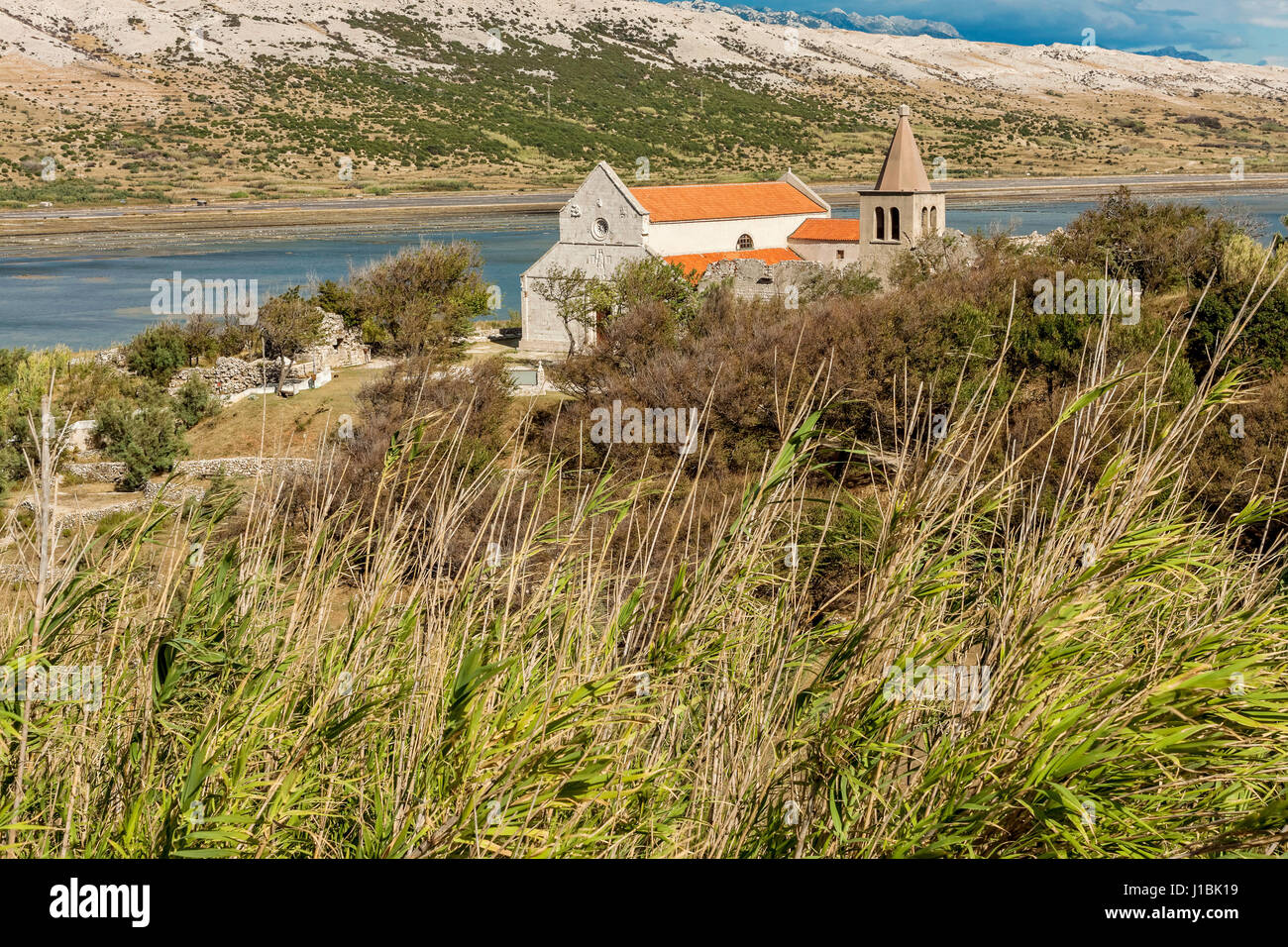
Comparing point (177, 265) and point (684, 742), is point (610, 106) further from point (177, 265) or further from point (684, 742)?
point (684, 742)

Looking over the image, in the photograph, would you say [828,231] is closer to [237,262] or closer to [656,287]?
[656,287]

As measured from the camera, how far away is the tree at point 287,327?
36312 mm

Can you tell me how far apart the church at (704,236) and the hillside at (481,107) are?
111 feet

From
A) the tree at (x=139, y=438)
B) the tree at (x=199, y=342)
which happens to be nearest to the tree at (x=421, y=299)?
the tree at (x=199, y=342)

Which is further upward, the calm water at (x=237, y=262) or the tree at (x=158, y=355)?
the calm water at (x=237, y=262)

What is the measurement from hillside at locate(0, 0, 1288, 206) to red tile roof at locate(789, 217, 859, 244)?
103ft

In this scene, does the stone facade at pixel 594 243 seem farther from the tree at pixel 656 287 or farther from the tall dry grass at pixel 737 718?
the tall dry grass at pixel 737 718

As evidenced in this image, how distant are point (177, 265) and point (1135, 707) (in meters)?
68.6

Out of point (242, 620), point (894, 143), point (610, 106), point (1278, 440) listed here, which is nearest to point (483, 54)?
point (610, 106)
